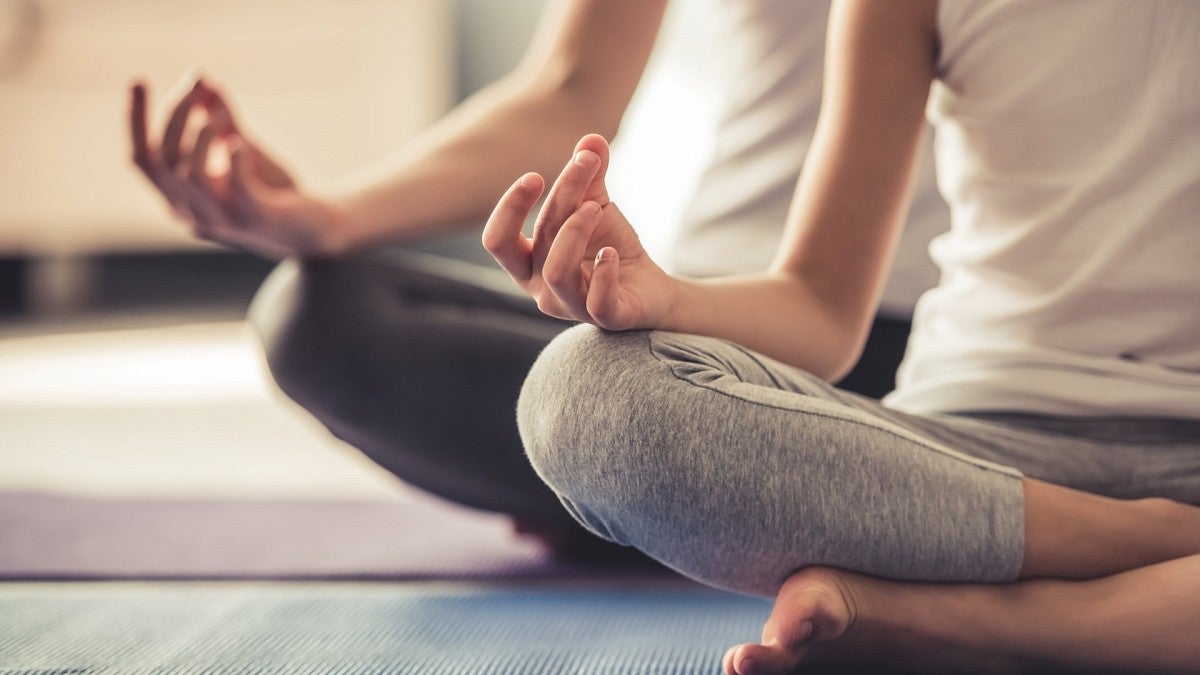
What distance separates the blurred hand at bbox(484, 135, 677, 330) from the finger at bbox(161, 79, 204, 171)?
39 centimetres

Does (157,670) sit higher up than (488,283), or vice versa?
(488,283)

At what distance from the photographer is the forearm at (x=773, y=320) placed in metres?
0.62

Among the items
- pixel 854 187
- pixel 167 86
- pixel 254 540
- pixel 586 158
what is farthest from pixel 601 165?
pixel 167 86

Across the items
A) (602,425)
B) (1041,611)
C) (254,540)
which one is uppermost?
(602,425)

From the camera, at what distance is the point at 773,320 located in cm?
66

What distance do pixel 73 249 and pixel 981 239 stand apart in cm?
272

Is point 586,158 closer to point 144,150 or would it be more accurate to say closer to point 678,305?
point 678,305

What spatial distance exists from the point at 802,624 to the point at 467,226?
1.79 feet

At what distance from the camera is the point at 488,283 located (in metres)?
1.00

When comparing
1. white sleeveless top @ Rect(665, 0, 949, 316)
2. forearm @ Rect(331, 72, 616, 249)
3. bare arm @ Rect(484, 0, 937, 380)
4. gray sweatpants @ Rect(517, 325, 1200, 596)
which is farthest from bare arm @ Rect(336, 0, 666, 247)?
gray sweatpants @ Rect(517, 325, 1200, 596)

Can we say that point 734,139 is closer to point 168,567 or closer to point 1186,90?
point 1186,90

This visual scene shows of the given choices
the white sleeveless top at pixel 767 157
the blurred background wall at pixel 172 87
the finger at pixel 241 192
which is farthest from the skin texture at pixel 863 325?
the blurred background wall at pixel 172 87

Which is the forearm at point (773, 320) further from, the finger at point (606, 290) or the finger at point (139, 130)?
the finger at point (139, 130)

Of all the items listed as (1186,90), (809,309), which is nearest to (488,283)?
(809,309)
